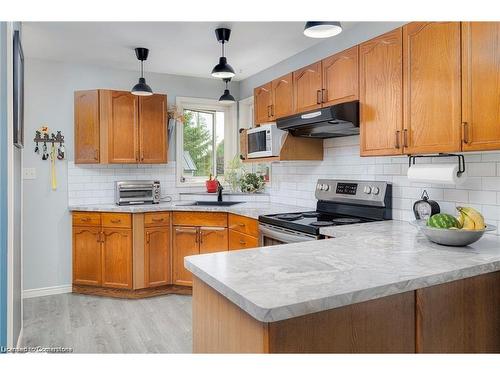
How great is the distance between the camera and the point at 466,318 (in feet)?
4.83

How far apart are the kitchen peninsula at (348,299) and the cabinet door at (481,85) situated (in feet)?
1.75

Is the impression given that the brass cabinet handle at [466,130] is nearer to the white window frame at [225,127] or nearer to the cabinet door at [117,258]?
the cabinet door at [117,258]

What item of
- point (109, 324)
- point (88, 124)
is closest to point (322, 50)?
point (88, 124)

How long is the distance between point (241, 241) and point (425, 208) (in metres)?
1.64

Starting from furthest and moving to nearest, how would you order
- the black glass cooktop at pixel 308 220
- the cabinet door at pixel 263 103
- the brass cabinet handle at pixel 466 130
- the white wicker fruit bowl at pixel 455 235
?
the cabinet door at pixel 263 103 → the black glass cooktop at pixel 308 220 → the brass cabinet handle at pixel 466 130 → the white wicker fruit bowl at pixel 455 235

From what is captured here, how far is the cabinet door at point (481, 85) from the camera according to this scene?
1747mm

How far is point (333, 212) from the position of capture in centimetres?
317

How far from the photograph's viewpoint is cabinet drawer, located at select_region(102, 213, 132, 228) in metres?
3.70

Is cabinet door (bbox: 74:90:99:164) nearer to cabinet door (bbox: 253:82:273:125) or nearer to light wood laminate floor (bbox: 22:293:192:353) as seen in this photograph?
light wood laminate floor (bbox: 22:293:192:353)

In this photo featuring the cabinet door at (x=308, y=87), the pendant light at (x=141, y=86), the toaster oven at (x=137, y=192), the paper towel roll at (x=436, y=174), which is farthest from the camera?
the toaster oven at (x=137, y=192)

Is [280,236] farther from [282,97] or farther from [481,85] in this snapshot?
[481,85]

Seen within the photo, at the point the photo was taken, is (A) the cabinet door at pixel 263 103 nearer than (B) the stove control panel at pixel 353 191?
No

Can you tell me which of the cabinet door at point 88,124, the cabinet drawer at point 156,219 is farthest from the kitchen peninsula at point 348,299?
the cabinet door at point 88,124

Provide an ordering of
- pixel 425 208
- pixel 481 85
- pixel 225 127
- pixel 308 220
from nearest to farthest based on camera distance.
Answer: pixel 481 85 < pixel 425 208 < pixel 308 220 < pixel 225 127
